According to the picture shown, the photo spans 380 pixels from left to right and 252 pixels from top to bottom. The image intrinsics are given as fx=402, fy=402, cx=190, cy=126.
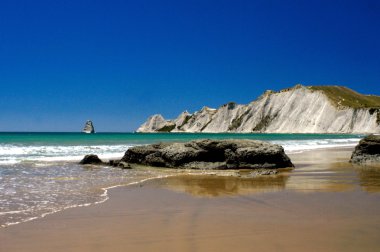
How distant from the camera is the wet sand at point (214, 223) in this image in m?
4.98

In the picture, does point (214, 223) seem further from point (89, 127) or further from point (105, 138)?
point (89, 127)

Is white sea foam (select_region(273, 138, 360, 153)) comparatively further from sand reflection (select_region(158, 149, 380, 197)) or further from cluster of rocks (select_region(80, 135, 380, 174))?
sand reflection (select_region(158, 149, 380, 197))

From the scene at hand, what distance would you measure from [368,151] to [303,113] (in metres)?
113

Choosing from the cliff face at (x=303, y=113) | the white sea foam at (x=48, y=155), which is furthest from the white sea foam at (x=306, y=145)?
the cliff face at (x=303, y=113)

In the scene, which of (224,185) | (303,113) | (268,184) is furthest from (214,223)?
(303,113)

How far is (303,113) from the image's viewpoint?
127875 mm

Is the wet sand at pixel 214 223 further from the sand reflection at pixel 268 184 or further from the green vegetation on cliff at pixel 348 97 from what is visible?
the green vegetation on cliff at pixel 348 97

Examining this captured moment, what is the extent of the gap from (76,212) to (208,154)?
10554mm

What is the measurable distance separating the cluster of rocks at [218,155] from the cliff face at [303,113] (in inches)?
4114

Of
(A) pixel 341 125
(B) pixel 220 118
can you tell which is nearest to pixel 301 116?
(A) pixel 341 125

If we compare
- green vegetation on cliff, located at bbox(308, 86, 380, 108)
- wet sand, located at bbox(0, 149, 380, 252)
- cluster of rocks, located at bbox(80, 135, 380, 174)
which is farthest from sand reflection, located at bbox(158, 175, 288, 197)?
green vegetation on cliff, located at bbox(308, 86, 380, 108)

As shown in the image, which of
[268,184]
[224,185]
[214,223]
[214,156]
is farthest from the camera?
[214,156]

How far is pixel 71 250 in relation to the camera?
4777 millimetres

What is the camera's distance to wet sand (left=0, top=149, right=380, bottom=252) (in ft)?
16.3
